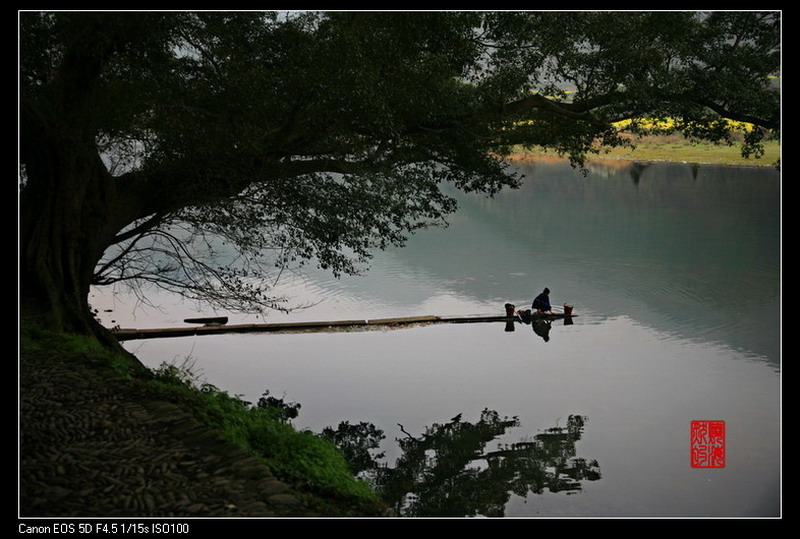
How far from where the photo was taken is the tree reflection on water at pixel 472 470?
9.17 metres

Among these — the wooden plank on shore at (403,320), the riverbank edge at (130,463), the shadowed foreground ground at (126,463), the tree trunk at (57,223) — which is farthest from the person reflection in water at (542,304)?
the shadowed foreground ground at (126,463)

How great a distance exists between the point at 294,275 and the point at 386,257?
451cm

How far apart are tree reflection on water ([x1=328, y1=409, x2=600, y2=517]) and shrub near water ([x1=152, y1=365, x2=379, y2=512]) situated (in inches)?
37.4

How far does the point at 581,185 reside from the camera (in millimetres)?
41781

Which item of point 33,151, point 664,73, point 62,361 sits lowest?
point 62,361

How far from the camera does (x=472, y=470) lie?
10109mm

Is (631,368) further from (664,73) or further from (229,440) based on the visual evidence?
(229,440)

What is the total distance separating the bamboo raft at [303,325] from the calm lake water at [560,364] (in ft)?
0.93

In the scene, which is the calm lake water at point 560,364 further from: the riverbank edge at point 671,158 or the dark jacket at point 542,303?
the riverbank edge at point 671,158

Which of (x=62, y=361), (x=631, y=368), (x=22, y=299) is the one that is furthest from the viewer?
(x=631, y=368)

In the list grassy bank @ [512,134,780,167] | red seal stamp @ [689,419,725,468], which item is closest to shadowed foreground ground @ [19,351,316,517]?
red seal stamp @ [689,419,725,468]

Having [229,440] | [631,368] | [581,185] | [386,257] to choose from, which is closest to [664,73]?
[631,368]

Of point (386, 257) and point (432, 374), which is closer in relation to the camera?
point (432, 374)

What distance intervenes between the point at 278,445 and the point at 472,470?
120 inches
